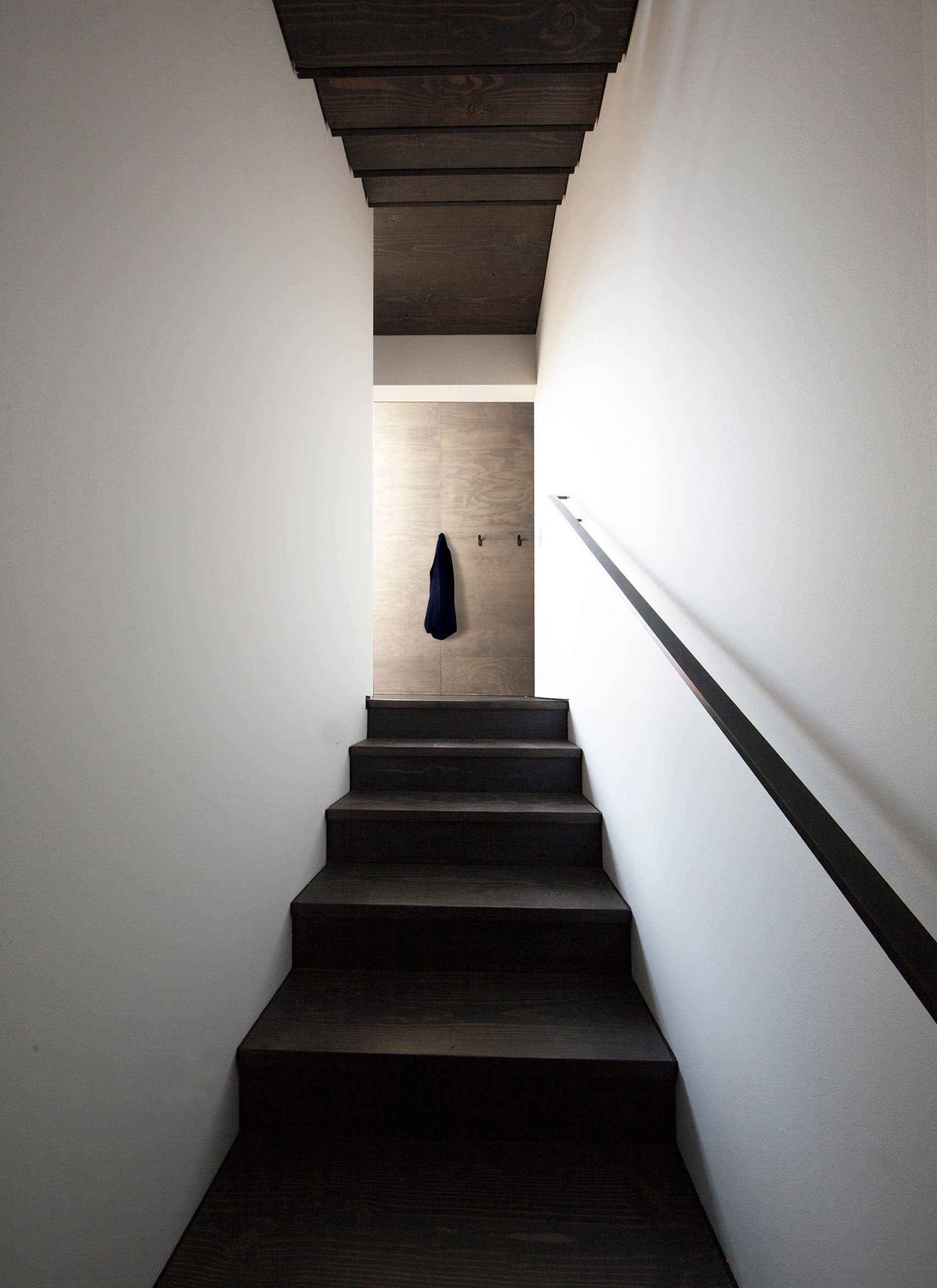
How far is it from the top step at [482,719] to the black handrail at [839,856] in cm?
157

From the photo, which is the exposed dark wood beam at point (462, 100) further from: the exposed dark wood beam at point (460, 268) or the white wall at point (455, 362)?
the white wall at point (455, 362)

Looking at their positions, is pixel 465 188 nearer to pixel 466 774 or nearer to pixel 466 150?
pixel 466 150

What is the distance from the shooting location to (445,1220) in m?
1.14

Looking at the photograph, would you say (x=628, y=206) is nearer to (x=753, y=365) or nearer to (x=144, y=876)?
(x=753, y=365)

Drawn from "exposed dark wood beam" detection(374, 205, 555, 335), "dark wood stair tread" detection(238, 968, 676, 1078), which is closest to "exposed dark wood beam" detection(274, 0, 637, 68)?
"exposed dark wood beam" detection(374, 205, 555, 335)

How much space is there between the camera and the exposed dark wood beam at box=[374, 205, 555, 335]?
3.07 meters

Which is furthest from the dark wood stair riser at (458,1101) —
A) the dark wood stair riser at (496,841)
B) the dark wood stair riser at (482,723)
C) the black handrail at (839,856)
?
the dark wood stair riser at (482,723)

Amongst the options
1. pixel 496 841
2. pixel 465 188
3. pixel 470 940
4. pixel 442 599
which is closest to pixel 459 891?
pixel 470 940

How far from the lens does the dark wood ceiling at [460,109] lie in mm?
1861

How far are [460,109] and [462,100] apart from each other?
40mm

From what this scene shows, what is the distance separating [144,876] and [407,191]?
9.48 feet

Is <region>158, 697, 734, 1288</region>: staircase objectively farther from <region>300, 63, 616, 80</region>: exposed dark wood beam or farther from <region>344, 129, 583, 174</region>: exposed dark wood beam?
<region>344, 129, 583, 174</region>: exposed dark wood beam

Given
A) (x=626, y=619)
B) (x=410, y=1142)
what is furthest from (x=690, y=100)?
(x=410, y=1142)

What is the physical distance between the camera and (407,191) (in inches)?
109
